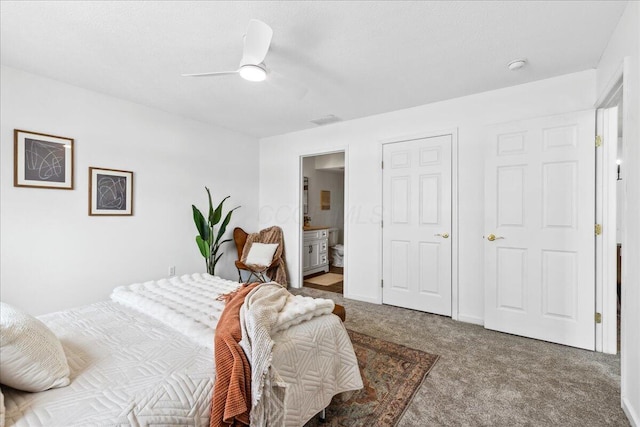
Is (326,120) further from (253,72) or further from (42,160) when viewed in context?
(42,160)

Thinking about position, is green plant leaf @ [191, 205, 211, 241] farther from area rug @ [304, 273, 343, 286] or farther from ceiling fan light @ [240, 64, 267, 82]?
ceiling fan light @ [240, 64, 267, 82]

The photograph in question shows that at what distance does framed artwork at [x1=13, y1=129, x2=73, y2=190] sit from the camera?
8.50 ft

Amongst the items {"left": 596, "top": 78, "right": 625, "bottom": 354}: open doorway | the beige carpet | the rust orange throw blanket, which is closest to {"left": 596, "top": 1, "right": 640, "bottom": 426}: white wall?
the beige carpet

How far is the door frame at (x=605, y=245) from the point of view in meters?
2.39

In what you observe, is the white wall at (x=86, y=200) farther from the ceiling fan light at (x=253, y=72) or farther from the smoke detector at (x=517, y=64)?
the smoke detector at (x=517, y=64)

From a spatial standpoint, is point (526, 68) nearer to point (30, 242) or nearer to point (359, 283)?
point (359, 283)

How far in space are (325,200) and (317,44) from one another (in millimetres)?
4559

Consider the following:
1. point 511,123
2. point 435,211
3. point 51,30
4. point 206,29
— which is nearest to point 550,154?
point 511,123

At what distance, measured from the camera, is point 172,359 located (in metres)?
1.25

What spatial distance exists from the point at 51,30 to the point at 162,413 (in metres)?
2.63

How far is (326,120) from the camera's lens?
13.0 ft

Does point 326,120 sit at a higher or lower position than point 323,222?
higher

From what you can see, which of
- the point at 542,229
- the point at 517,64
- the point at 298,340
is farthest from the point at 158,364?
the point at 517,64

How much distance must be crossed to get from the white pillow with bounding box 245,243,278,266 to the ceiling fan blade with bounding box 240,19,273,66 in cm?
281
